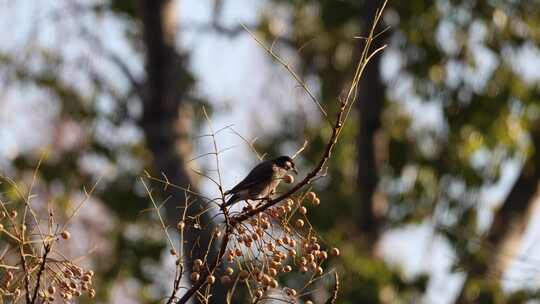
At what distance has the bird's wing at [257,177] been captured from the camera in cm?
466

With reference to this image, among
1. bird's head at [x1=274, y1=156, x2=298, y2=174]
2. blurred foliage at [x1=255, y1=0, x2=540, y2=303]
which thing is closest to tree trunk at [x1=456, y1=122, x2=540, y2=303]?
blurred foliage at [x1=255, y1=0, x2=540, y2=303]

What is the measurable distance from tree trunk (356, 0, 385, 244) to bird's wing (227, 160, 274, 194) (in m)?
5.59

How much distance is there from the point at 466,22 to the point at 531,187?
182cm

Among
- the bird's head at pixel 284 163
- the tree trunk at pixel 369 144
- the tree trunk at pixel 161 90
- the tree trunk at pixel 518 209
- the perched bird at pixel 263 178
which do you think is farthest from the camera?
the tree trunk at pixel 369 144

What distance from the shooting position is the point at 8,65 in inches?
403

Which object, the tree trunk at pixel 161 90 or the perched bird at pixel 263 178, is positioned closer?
the perched bird at pixel 263 178

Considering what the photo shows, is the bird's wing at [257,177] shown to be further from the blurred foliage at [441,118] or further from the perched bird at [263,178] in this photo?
the blurred foliage at [441,118]

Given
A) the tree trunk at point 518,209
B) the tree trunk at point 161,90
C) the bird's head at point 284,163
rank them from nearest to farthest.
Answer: the bird's head at point 284,163, the tree trunk at point 161,90, the tree trunk at point 518,209

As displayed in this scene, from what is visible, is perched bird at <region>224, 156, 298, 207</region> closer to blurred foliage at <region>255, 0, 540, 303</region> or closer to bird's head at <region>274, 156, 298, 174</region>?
bird's head at <region>274, 156, 298, 174</region>

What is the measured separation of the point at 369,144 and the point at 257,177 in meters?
6.25

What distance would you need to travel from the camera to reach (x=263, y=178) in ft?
16.3

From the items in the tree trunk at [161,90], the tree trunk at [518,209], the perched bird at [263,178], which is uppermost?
the tree trunk at [518,209]

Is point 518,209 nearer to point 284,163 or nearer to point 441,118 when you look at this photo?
point 441,118

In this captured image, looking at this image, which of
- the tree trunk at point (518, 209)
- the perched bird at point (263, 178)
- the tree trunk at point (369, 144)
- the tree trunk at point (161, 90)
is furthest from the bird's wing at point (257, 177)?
the tree trunk at point (369, 144)
